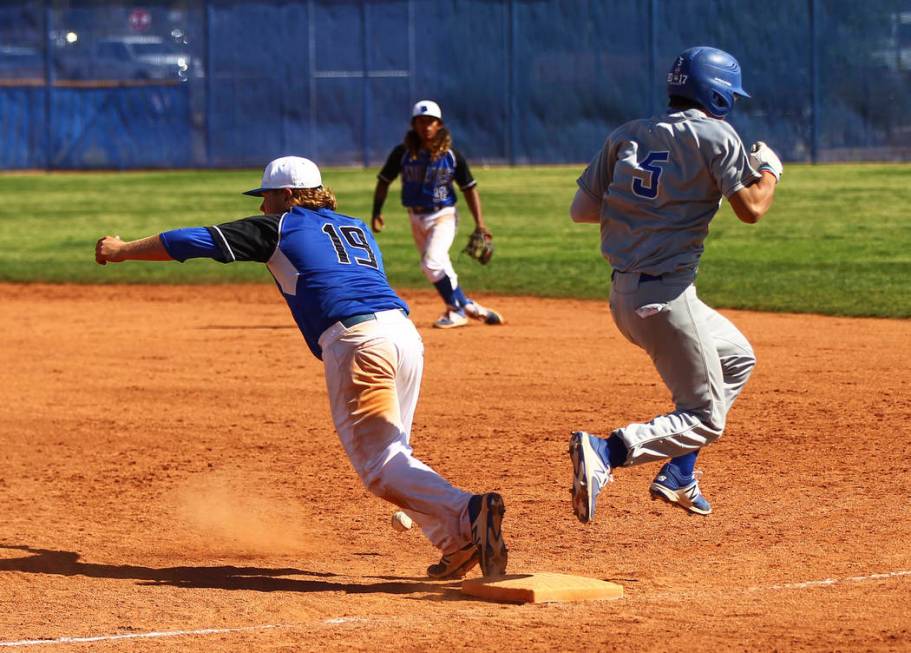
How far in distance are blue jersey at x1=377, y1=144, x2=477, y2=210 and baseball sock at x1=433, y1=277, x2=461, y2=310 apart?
0.69 meters

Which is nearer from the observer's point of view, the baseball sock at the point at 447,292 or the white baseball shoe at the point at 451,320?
the baseball sock at the point at 447,292

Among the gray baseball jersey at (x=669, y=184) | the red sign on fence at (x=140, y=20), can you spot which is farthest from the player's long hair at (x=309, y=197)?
the red sign on fence at (x=140, y=20)

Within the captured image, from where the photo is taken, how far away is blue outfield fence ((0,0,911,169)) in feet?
97.1

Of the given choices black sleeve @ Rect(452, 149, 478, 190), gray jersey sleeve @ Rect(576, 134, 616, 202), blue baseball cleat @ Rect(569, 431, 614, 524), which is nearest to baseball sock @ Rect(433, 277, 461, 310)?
black sleeve @ Rect(452, 149, 478, 190)

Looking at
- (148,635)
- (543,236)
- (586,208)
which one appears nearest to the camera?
(148,635)

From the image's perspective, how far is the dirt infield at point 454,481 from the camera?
5121 mm

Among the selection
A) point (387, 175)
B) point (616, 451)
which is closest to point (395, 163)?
point (387, 175)

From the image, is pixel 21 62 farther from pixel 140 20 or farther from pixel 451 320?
pixel 451 320

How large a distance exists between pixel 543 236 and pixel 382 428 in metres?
15.3

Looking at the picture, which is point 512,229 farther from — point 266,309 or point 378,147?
point 378,147

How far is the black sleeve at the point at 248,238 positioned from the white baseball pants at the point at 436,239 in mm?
7071

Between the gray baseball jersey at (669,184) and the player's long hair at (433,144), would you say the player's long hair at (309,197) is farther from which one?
the player's long hair at (433,144)

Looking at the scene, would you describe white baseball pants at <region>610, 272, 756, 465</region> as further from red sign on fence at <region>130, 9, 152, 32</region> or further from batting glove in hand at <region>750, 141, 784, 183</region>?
red sign on fence at <region>130, 9, 152, 32</region>

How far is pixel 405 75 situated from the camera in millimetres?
32031
